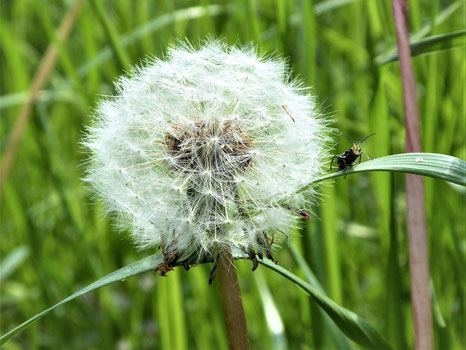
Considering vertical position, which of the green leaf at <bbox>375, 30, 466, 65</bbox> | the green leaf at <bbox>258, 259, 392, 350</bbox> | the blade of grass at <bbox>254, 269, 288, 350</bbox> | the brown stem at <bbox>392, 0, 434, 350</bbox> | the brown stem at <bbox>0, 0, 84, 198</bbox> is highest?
the brown stem at <bbox>0, 0, 84, 198</bbox>

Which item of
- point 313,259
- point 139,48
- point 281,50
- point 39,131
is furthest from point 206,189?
point 139,48

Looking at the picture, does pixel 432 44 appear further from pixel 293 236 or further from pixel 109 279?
pixel 109 279

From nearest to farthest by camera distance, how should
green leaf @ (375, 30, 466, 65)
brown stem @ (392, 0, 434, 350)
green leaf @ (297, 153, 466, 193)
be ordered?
green leaf @ (297, 153, 466, 193)
brown stem @ (392, 0, 434, 350)
green leaf @ (375, 30, 466, 65)

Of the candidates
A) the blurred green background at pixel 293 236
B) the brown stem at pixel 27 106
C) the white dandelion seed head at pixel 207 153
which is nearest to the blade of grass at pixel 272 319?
the blurred green background at pixel 293 236

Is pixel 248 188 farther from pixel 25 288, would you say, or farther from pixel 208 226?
pixel 25 288

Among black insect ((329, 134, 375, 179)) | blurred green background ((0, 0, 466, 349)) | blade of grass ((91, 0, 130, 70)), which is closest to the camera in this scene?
black insect ((329, 134, 375, 179))

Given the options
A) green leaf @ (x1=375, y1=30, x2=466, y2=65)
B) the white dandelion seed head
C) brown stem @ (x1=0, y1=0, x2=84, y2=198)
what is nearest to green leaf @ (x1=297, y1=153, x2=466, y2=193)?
the white dandelion seed head

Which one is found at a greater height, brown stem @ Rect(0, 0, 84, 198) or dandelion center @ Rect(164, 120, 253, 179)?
brown stem @ Rect(0, 0, 84, 198)

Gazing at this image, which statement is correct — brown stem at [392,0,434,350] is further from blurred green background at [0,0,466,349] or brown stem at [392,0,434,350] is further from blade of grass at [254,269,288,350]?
blade of grass at [254,269,288,350]
